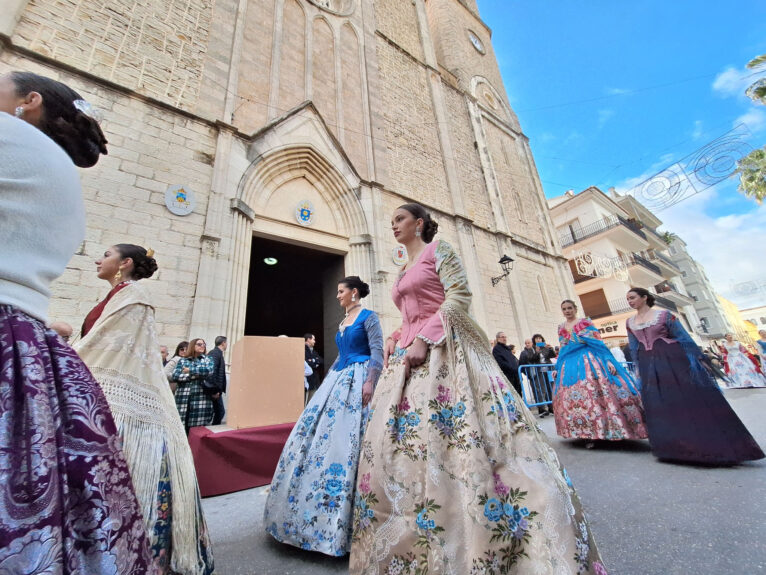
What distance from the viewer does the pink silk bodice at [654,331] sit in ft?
10.0

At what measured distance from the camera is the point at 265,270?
9672 mm

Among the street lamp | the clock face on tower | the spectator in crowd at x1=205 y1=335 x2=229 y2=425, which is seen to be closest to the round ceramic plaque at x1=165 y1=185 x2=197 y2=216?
the spectator in crowd at x1=205 y1=335 x2=229 y2=425

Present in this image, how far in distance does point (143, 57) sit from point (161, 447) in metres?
7.70

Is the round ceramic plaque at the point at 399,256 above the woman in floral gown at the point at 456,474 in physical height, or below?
above

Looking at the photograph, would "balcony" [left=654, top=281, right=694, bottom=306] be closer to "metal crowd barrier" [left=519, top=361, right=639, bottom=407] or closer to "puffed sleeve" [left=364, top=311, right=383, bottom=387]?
"metal crowd barrier" [left=519, top=361, right=639, bottom=407]

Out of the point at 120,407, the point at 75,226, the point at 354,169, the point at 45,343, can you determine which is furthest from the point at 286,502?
the point at 354,169

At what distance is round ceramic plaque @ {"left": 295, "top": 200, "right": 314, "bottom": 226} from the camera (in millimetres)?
6738

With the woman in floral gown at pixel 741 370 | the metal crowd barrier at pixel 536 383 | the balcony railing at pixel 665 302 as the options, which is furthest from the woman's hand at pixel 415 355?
the balcony railing at pixel 665 302

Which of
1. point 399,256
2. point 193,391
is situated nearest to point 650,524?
point 193,391

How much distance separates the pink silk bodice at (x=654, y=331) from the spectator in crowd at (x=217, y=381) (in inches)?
187

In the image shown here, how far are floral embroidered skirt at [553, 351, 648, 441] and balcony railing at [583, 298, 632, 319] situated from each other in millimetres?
16631

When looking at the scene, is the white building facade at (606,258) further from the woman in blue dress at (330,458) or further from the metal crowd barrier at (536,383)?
the woman in blue dress at (330,458)

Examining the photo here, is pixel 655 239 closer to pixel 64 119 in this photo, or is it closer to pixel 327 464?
pixel 327 464

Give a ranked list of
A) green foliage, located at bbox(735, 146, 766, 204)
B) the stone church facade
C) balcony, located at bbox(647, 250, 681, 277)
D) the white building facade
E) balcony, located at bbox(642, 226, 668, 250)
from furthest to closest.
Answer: balcony, located at bbox(642, 226, 668, 250) < balcony, located at bbox(647, 250, 681, 277) < the white building facade < green foliage, located at bbox(735, 146, 766, 204) < the stone church facade
